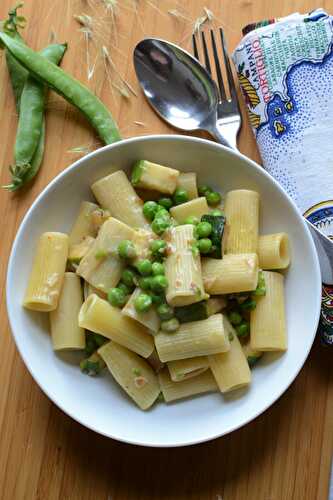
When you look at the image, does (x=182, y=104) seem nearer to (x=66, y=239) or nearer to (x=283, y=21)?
(x=283, y=21)

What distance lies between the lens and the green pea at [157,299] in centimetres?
210

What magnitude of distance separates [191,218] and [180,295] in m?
0.34

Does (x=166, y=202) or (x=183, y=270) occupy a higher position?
(x=166, y=202)

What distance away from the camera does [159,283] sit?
2.06 meters

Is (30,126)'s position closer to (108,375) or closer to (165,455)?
(108,375)

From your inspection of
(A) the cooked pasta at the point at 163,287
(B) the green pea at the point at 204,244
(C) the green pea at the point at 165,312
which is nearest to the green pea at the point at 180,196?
(A) the cooked pasta at the point at 163,287

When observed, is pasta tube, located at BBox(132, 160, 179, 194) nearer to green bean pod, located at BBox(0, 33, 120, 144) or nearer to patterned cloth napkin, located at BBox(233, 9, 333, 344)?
green bean pod, located at BBox(0, 33, 120, 144)

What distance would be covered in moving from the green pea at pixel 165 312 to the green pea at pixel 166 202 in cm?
42

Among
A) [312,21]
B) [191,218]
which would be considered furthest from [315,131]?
[191,218]

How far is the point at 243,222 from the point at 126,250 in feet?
1.54

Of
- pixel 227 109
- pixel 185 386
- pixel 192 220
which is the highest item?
pixel 227 109

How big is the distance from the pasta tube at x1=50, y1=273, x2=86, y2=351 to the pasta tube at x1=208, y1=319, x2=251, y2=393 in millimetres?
517

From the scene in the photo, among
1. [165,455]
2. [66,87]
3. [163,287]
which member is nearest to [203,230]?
[163,287]

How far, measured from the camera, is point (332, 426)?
239 centimetres
